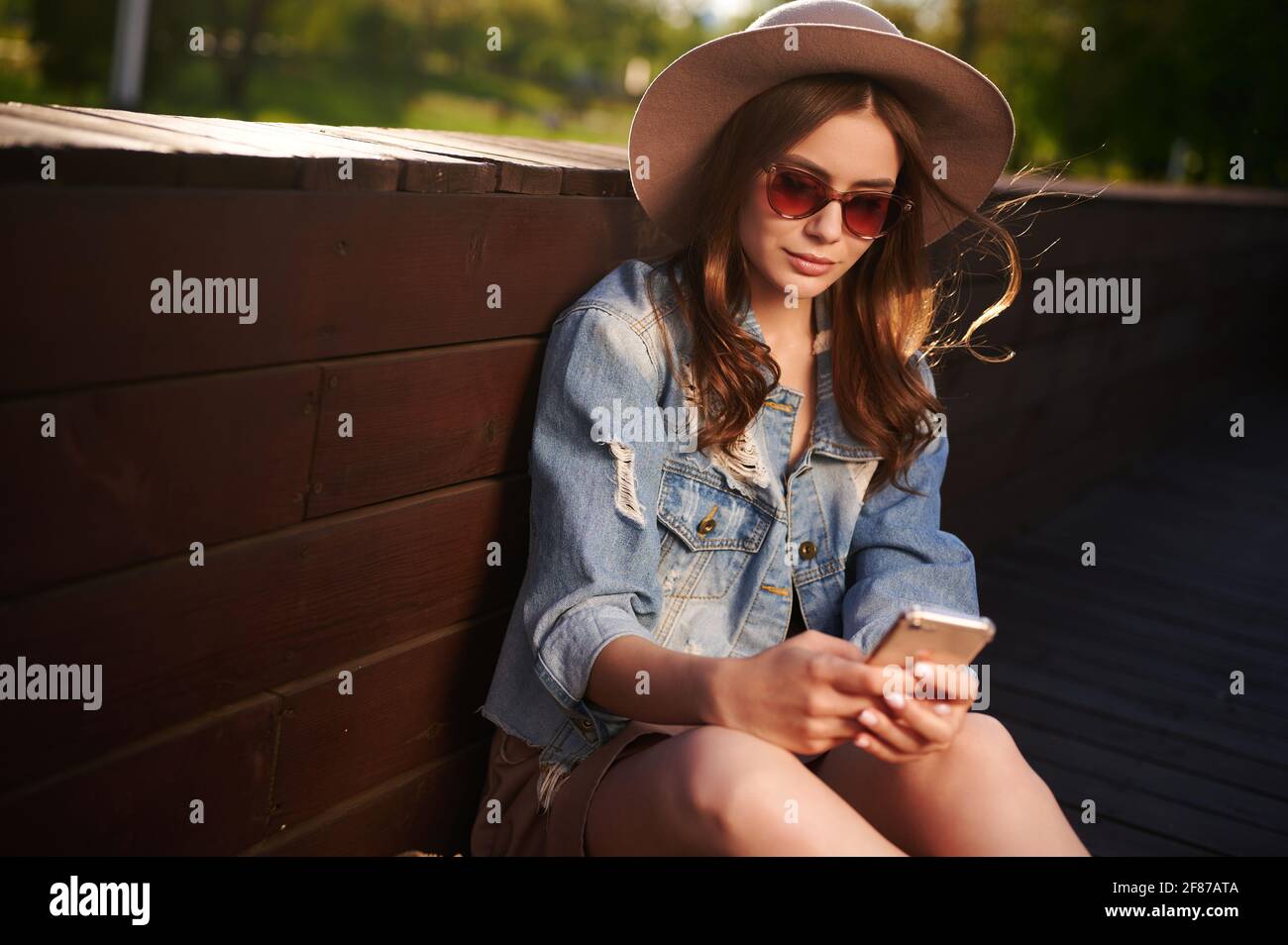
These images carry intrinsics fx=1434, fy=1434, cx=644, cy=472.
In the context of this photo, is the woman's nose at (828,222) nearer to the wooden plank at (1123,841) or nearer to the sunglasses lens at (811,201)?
the sunglasses lens at (811,201)

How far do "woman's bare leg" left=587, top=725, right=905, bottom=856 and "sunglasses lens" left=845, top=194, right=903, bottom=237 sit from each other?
773 millimetres

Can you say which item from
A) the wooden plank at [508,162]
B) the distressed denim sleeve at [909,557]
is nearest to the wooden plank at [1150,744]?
the distressed denim sleeve at [909,557]

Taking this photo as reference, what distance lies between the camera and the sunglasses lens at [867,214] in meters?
2.08

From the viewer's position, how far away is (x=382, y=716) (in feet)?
6.85

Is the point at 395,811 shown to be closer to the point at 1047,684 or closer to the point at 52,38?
the point at 1047,684

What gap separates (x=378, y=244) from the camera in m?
1.80

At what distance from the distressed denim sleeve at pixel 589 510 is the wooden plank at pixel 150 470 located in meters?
0.35

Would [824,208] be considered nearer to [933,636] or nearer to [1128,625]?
[933,636]

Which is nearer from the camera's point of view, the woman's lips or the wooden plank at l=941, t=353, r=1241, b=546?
the woman's lips

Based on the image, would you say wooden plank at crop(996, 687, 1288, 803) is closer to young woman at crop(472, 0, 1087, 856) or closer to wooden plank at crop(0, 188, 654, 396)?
young woman at crop(472, 0, 1087, 856)

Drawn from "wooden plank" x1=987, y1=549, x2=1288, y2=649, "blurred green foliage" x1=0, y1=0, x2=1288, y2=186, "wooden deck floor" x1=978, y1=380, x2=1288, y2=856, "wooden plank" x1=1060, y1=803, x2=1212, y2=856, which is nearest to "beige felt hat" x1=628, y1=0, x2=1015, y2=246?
"blurred green foliage" x1=0, y1=0, x2=1288, y2=186

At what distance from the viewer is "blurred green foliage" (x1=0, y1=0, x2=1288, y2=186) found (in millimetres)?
13875

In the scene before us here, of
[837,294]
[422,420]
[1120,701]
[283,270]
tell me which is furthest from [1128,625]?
[283,270]
